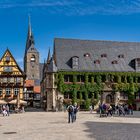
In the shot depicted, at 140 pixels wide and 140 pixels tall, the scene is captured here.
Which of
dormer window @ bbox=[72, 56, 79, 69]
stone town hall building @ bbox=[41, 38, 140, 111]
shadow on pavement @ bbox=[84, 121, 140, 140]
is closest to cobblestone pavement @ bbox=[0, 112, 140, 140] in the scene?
shadow on pavement @ bbox=[84, 121, 140, 140]

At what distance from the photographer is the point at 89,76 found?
70.2m

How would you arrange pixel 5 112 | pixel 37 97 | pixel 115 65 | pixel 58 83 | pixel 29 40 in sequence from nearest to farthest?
pixel 5 112
pixel 58 83
pixel 115 65
pixel 37 97
pixel 29 40

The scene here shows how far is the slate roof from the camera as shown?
71.1 m

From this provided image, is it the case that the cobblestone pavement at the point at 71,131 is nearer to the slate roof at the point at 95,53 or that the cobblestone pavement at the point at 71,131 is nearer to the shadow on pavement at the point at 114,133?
the shadow on pavement at the point at 114,133

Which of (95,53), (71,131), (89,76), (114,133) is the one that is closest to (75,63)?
(89,76)

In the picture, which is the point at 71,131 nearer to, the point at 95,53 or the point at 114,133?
the point at 114,133

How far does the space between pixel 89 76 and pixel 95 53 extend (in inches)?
259

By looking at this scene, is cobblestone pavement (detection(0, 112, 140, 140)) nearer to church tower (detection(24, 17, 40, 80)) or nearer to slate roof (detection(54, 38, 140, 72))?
slate roof (detection(54, 38, 140, 72))

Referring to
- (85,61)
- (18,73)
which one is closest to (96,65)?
(85,61)

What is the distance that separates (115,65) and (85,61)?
6512 mm

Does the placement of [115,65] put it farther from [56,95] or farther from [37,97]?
[37,97]

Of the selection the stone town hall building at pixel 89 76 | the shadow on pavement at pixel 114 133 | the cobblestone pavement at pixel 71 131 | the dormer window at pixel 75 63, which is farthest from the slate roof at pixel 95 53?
the shadow on pavement at pixel 114 133

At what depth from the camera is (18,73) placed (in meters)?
76.8

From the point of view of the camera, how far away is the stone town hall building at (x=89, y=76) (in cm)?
6862
